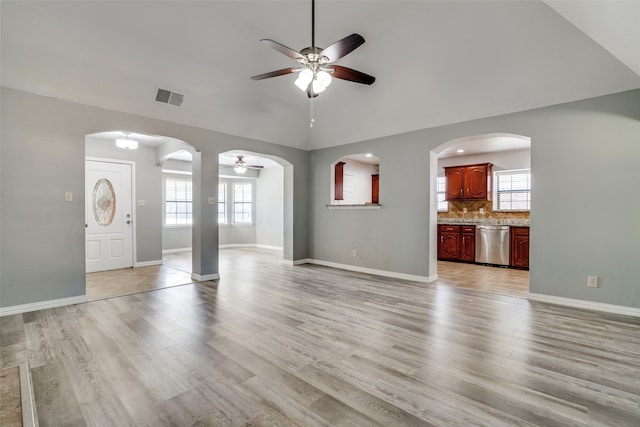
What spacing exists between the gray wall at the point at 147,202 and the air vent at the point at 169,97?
285 centimetres

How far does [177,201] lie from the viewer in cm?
882

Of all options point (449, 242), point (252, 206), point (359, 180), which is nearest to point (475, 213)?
point (449, 242)

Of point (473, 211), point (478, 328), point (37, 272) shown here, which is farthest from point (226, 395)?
point (473, 211)

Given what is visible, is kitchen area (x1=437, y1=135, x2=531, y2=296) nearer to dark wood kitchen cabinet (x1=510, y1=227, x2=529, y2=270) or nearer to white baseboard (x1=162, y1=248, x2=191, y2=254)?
dark wood kitchen cabinet (x1=510, y1=227, x2=529, y2=270)

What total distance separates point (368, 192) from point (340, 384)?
8086 millimetres

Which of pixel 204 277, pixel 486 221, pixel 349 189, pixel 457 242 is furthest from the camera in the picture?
pixel 349 189

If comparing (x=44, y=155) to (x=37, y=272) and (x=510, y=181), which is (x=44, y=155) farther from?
(x=510, y=181)

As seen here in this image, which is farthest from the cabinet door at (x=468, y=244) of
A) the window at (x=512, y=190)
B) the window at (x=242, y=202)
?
the window at (x=242, y=202)

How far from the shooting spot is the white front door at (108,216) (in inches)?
231

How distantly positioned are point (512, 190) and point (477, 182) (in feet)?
3.10

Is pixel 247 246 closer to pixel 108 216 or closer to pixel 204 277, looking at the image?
pixel 108 216

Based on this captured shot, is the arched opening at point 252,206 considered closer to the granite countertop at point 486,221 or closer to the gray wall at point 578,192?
the granite countertop at point 486,221

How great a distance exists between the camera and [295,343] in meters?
2.68

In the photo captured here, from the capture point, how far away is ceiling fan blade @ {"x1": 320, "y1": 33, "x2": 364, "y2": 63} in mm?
2457
